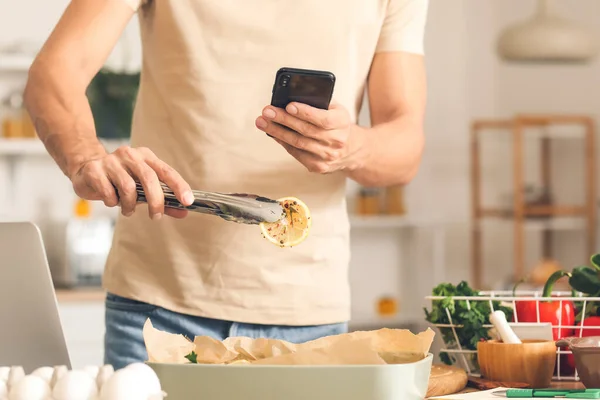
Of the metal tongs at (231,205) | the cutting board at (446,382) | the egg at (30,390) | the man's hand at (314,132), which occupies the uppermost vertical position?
the man's hand at (314,132)

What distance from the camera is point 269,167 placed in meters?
1.42

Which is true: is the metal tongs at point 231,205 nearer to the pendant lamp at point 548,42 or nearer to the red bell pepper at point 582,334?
the red bell pepper at point 582,334

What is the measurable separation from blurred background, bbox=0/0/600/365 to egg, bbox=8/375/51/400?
3.16 meters

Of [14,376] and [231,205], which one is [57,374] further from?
[231,205]

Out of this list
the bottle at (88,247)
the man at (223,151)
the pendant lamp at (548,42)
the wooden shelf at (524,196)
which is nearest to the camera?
the man at (223,151)

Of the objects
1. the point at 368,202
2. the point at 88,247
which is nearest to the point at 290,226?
the point at 88,247

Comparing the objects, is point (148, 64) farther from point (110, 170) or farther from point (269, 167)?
point (110, 170)

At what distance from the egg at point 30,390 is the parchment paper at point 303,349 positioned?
0.44 feet

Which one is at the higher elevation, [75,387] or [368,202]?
[368,202]

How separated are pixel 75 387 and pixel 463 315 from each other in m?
0.58

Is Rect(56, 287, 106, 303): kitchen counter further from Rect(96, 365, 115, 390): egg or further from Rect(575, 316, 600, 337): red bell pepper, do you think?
Rect(96, 365, 115, 390): egg

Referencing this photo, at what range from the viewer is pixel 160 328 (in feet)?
4.58

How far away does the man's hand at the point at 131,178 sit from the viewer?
104 cm

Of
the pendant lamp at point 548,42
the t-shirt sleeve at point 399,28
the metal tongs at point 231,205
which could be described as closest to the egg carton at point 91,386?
the metal tongs at point 231,205
